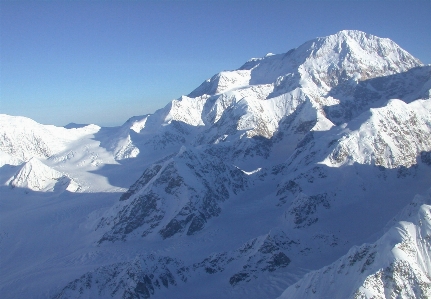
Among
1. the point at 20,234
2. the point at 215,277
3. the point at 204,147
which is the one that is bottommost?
the point at 215,277

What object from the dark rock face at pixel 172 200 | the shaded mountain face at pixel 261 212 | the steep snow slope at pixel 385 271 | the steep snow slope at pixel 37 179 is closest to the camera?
the steep snow slope at pixel 385 271

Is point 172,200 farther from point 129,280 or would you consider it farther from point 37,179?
point 37,179

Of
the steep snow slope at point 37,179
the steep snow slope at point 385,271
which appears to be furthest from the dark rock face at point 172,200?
the steep snow slope at point 37,179

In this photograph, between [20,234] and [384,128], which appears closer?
[20,234]

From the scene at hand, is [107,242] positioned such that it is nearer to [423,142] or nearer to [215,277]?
[215,277]

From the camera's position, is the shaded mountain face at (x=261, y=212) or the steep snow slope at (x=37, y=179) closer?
the shaded mountain face at (x=261, y=212)

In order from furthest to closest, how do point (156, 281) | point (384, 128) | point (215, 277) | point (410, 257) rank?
point (384, 128) < point (215, 277) < point (156, 281) < point (410, 257)

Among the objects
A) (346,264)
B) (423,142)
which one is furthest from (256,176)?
(346,264)

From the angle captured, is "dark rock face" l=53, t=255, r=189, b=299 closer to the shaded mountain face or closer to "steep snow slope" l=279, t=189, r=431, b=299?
the shaded mountain face

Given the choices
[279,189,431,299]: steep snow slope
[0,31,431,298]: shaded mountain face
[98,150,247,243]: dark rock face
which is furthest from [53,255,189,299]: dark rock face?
[98,150,247,243]: dark rock face

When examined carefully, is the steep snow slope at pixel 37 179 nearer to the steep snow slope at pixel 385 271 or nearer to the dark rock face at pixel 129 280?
the dark rock face at pixel 129 280

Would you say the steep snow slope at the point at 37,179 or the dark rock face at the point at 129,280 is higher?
the steep snow slope at the point at 37,179
